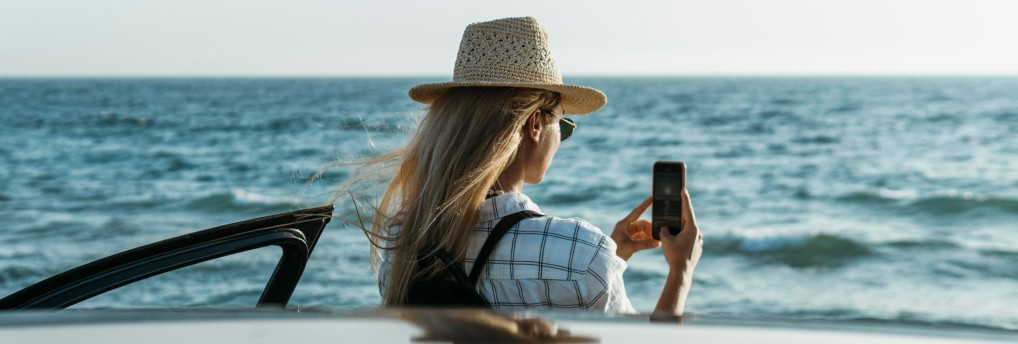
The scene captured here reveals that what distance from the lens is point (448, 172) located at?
8.17 feet

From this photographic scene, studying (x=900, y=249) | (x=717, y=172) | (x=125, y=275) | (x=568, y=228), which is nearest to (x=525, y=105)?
(x=568, y=228)

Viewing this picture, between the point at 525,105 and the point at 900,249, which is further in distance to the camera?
Answer: the point at 900,249

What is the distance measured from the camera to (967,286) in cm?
927

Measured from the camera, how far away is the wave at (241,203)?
47.7 feet

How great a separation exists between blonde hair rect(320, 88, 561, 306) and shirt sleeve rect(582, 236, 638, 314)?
310 millimetres

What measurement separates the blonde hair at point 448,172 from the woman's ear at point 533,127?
0.03m

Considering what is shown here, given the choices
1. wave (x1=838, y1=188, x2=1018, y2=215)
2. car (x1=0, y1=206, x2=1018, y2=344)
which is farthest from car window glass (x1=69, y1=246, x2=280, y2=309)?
wave (x1=838, y1=188, x2=1018, y2=215)

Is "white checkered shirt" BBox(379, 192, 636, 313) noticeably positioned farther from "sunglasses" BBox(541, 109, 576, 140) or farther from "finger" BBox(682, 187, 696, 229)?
"sunglasses" BBox(541, 109, 576, 140)

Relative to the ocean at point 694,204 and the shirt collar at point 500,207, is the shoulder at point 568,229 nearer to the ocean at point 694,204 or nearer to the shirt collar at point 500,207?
the shirt collar at point 500,207

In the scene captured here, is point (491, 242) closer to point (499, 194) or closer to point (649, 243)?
point (499, 194)

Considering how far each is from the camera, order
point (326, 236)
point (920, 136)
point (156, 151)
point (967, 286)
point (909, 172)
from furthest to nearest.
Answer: point (920, 136) < point (156, 151) < point (909, 172) < point (326, 236) < point (967, 286)

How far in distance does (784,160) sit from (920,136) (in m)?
8.46

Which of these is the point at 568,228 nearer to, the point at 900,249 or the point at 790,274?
the point at 790,274

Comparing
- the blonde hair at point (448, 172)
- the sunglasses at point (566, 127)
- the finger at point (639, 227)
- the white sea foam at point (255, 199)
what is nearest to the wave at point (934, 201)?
the white sea foam at point (255, 199)
